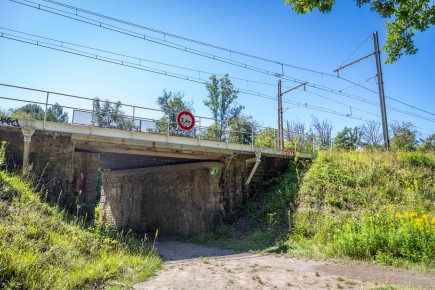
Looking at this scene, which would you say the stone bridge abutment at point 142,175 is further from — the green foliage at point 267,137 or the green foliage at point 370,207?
the green foliage at point 370,207

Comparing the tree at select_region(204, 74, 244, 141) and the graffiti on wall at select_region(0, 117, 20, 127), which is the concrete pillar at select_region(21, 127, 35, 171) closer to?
the graffiti on wall at select_region(0, 117, 20, 127)

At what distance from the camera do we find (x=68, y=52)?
10.7 metres

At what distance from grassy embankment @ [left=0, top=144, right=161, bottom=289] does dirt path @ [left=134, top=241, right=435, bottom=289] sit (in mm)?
660

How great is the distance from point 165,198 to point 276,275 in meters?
11.0

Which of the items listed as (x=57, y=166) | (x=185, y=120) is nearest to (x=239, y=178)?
(x=185, y=120)

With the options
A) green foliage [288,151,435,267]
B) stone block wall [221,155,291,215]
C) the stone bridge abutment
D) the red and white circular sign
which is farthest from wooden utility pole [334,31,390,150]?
the red and white circular sign

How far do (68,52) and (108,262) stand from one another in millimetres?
7756

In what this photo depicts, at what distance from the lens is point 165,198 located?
16.8 m

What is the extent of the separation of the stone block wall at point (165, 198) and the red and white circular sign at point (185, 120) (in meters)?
2.20

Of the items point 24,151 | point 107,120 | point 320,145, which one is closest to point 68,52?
point 107,120

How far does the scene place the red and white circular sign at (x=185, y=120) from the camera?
13.3m

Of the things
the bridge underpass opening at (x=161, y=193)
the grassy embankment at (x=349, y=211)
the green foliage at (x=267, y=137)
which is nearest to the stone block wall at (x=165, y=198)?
the bridge underpass opening at (x=161, y=193)

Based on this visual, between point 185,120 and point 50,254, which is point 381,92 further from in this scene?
point 50,254

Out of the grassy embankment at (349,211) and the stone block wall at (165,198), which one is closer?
the grassy embankment at (349,211)
